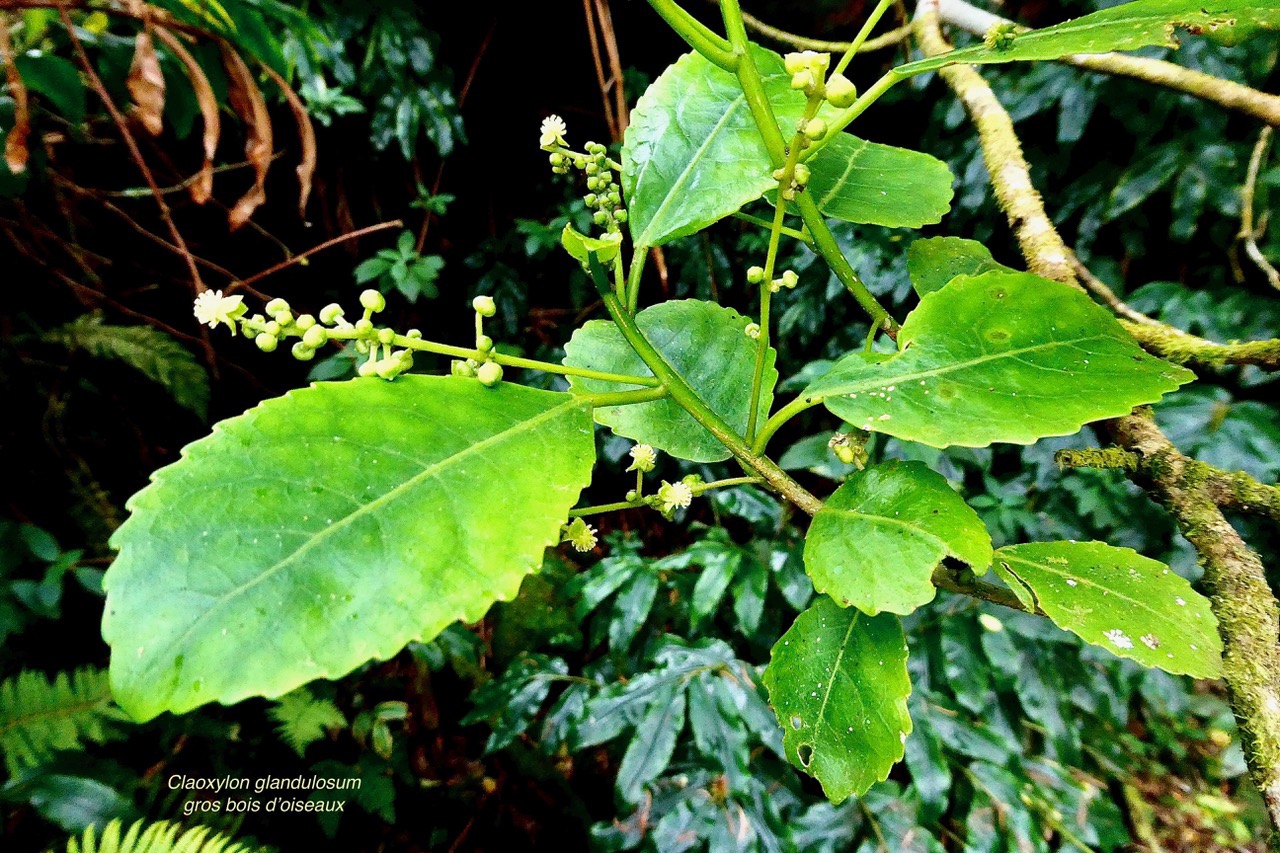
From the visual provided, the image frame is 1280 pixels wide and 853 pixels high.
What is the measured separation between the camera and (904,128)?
2020mm

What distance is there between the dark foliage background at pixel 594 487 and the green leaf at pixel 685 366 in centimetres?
97

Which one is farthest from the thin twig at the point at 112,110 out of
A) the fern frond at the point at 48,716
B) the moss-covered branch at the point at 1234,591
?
the moss-covered branch at the point at 1234,591

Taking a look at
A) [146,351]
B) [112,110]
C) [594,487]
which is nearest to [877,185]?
[112,110]

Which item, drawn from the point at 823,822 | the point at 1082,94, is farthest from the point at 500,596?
the point at 1082,94

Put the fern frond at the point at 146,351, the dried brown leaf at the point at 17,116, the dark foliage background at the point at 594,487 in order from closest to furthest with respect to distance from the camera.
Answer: the dried brown leaf at the point at 17,116 < the dark foliage background at the point at 594,487 < the fern frond at the point at 146,351

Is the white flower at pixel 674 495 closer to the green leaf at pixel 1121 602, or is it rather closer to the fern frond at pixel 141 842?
the green leaf at pixel 1121 602

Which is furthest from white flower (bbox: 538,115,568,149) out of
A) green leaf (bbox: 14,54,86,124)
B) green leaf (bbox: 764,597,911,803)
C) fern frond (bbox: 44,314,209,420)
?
fern frond (bbox: 44,314,209,420)

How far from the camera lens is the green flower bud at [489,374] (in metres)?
0.39

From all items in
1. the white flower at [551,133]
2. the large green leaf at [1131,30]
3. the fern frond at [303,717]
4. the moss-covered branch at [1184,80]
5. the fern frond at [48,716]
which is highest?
the large green leaf at [1131,30]

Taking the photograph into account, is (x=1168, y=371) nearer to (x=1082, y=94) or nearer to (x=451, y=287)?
(x=1082, y=94)

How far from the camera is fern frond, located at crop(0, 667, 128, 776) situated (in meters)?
1.39

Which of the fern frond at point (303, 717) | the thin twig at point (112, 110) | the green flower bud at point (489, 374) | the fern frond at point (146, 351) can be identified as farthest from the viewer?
the fern frond at point (146, 351)

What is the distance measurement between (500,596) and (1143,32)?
474 mm

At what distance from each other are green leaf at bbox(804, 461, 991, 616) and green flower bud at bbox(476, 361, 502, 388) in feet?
0.70
